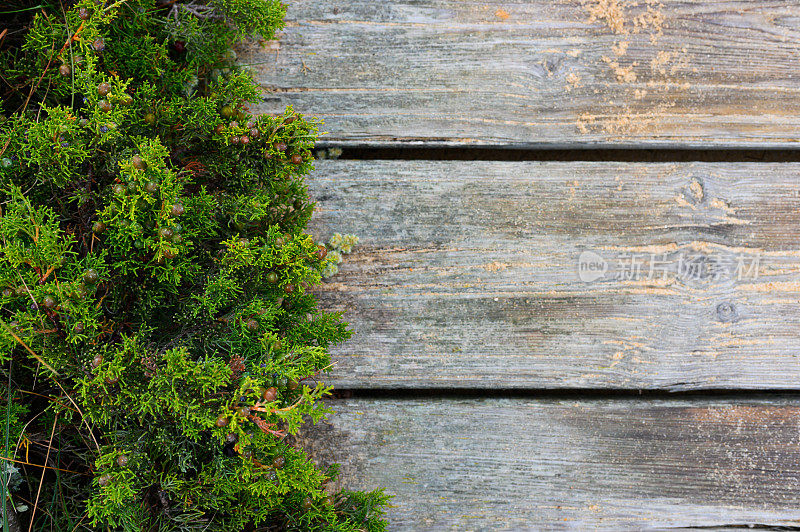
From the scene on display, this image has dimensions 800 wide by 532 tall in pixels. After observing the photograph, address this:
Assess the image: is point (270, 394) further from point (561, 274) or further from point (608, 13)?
point (608, 13)

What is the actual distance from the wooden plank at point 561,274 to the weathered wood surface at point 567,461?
8 cm

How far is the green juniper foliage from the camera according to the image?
0.90 meters

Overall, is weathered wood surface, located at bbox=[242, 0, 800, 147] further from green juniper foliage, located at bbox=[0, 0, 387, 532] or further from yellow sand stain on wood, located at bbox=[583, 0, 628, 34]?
green juniper foliage, located at bbox=[0, 0, 387, 532]

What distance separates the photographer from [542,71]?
135 cm

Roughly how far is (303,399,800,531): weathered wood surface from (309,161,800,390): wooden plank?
0.26 feet

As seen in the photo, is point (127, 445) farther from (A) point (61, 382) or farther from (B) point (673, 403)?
(B) point (673, 403)

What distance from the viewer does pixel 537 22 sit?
135 cm

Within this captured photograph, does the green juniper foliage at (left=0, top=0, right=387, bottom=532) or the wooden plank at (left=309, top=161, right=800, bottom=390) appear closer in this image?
the green juniper foliage at (left=0, top=0, right=387, bottom=532)

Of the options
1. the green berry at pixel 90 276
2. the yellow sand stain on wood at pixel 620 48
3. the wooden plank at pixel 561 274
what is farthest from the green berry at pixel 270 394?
the yellow sand stain on wood at pixel 620 48

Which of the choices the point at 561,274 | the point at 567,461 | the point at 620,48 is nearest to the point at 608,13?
the point at 620,48

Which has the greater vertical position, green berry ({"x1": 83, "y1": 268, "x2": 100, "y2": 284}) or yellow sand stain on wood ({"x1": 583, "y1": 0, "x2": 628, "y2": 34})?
yellow sand stain on wood ({"x1": 583, "y1": 0, "x2": 628, "y2": 34})

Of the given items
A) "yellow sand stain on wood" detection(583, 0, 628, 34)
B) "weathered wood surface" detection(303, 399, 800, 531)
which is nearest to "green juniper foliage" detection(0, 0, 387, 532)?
"weathered wood surface" detection(303, 399, 800, 531)

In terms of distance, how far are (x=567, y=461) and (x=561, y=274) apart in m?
0.48

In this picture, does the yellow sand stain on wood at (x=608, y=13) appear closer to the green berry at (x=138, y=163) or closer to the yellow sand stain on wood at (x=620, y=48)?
the yellow sand stain on wood at (x=620, y=48)
